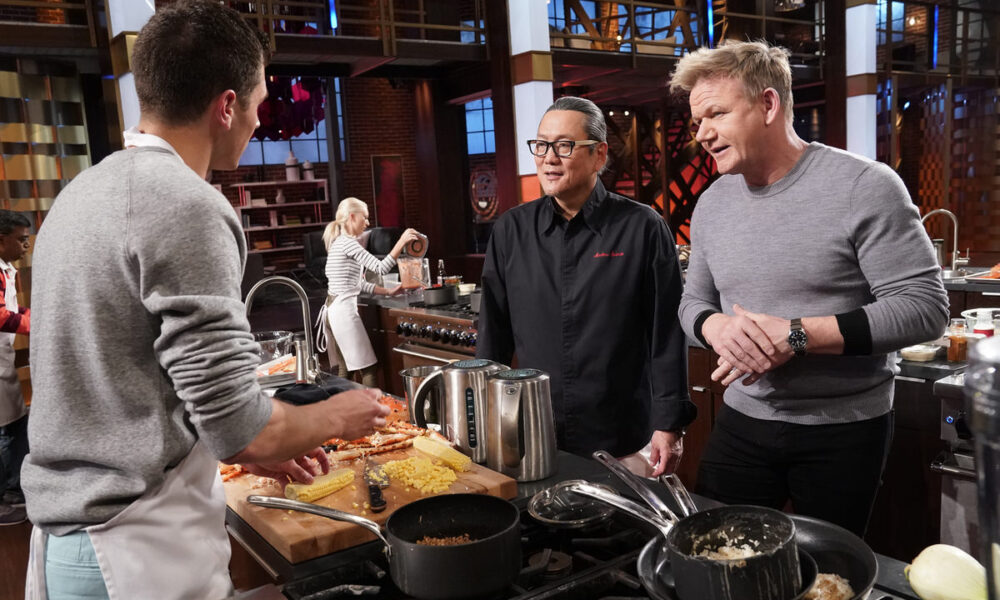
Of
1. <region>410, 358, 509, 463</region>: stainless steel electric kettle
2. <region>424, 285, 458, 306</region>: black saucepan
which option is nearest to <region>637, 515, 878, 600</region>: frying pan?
<region>410, 358, 509, 463</region>: stainless steel electric kettle

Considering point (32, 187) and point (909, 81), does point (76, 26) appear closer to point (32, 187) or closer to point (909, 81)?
point (32, 187)

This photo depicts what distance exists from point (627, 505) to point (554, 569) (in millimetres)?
164

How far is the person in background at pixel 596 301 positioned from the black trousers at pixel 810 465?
0.33 meters

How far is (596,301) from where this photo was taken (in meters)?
2.39

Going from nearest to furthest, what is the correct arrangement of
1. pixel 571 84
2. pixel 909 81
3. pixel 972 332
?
pixel 972 332, pixel 571 84, pixel 909 81

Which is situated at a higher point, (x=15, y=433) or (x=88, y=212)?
(x=88, y=212)

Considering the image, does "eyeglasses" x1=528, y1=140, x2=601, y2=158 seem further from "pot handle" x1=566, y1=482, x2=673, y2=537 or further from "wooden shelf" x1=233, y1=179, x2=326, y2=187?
"wooden shelf" x1=233, y1=179, x2=326, y2=187

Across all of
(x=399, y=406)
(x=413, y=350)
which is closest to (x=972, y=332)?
(x=399, y=406)

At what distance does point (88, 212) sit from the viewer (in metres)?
1.13

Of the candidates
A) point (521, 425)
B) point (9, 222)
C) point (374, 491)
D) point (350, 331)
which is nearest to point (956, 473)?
point (521, 425)

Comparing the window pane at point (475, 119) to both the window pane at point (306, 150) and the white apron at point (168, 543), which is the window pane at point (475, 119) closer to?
the window pane at point (306, 150)

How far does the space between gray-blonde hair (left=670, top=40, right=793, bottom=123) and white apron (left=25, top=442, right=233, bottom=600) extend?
1.45m

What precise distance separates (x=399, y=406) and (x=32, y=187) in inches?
258

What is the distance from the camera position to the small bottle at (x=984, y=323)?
3016mm
